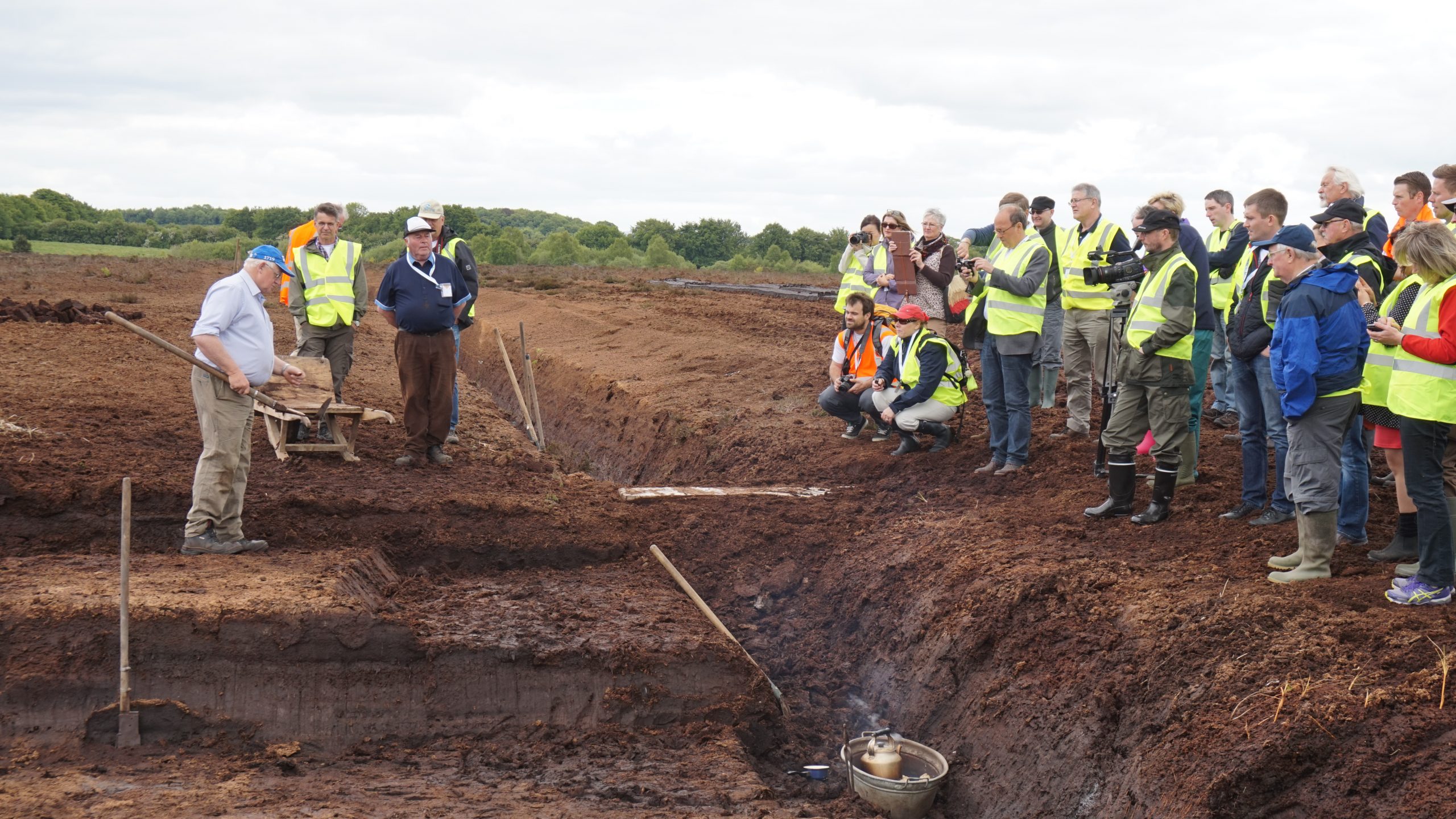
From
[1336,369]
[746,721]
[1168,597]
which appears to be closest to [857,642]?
[746,721]

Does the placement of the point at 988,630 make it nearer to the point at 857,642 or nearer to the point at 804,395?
the point at 857,642

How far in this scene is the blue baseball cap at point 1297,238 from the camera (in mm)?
5914

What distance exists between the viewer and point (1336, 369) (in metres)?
5.82

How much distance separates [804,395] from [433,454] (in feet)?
15.3

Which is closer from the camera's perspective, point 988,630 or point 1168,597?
point 1168,597

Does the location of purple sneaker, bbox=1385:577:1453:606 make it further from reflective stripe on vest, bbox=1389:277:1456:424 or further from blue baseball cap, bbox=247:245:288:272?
blue baseball cap, bbox=247:245:288:272

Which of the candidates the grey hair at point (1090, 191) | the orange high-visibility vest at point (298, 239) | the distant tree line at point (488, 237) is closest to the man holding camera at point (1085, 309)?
the grey hair at point (1090, 191)

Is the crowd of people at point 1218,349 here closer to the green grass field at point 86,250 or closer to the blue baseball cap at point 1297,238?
the blue baseball cap at point 1297,238

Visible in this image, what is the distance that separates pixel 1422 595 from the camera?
16.9 feet

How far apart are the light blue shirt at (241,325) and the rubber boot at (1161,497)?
5971mm

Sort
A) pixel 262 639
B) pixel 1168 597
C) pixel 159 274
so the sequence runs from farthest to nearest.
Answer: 1. pixel 159 274
2. pixel 262 639
3. pixel 1168 597

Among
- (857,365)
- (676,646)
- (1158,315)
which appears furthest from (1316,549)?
(857,365)

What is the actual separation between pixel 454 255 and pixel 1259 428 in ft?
24.2

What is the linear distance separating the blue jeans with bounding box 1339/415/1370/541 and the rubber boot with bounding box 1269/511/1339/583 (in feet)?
2.49
